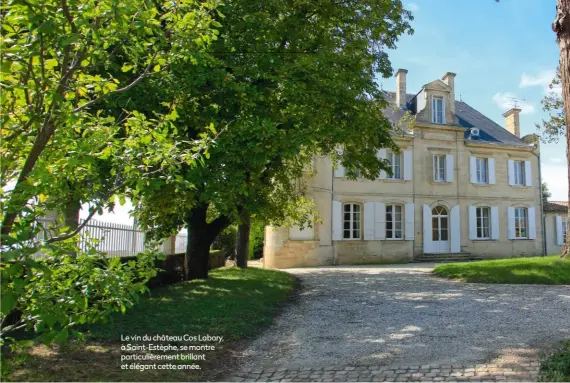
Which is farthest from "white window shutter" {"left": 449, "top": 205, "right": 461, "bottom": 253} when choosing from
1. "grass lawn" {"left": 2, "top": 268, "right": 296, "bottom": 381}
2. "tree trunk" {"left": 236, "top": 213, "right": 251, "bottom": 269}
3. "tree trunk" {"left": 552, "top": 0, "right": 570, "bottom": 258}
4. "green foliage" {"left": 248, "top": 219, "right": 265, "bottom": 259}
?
"tree trunk" {"left": 552, "top": 0, "right": 570, "bottom": 258}

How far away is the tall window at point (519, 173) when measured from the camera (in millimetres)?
23406

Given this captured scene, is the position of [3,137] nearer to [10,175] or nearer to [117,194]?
[10,175]

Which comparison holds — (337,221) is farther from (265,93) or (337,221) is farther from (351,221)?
(265,93)

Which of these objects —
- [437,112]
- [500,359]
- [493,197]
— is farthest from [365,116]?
[493,197]

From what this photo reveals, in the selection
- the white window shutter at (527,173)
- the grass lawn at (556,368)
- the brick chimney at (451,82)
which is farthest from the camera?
the white window shutter at (527,173)

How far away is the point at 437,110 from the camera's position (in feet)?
73.0

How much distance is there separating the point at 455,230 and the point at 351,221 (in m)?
5.48

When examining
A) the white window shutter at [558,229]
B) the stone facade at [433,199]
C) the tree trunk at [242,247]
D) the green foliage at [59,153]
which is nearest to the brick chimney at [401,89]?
the stone facade at [433,199]

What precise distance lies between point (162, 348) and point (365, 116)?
633 centimetres

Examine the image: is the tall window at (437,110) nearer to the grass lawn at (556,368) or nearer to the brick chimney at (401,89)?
the brick chimney at (401,89)

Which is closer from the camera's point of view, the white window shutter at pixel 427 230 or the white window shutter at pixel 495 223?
the white window shutter at pixel 427 230

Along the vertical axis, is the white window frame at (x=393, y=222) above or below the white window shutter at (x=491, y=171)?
below

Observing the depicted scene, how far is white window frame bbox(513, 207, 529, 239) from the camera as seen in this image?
75.5 feet

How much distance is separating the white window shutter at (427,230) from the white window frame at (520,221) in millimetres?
5266
